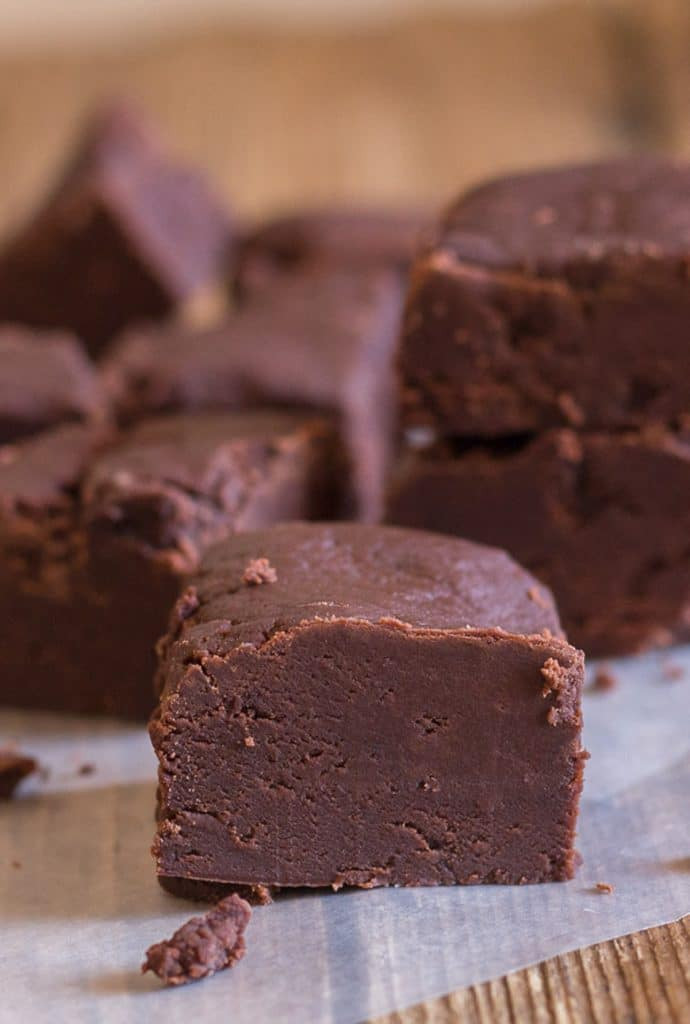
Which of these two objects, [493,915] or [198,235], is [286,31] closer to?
[198,235]

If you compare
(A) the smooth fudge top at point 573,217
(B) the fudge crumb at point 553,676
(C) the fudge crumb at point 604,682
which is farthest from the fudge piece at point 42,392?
(B) the fudge crumb at point 553,676

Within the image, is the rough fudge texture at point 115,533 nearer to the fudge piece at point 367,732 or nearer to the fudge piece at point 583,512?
the fudge piece at point 583,512

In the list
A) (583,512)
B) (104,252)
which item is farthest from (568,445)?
(104,252)

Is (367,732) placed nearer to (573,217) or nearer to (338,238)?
(573,217)

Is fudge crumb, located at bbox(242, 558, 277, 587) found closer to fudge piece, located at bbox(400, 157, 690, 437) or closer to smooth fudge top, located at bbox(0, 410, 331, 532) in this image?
smooth fudge top, located at bbox(0, 410, 331, 532)

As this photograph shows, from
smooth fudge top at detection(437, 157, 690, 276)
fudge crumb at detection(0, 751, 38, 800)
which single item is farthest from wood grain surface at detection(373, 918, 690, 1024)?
smooth fudge top at detection(437, 157, 690, 276)

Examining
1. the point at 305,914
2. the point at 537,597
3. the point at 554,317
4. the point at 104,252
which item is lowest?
the point at 305,914
